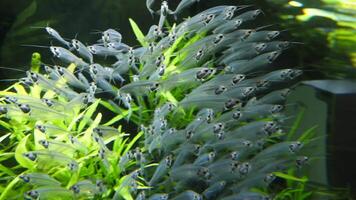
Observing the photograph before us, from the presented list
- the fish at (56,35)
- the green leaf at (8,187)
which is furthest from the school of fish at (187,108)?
the fish at (56,35)

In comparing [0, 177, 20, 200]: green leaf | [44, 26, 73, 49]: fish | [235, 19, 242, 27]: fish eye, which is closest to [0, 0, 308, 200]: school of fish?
[235, 19, 242, 27]: fish eye

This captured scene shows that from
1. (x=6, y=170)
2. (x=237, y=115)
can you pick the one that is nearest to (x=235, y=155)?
(x=237, y=115)

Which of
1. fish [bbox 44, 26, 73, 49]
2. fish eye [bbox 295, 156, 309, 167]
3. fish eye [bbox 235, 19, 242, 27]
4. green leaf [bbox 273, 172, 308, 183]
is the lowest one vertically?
green leaf [bbox 273, 172, 308, 183]

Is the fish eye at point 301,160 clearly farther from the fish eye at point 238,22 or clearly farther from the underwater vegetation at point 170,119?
the fish eye at point 238,22

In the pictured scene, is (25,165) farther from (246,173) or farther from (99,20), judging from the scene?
(246,173)

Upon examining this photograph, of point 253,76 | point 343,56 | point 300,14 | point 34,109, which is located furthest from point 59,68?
point 343,56

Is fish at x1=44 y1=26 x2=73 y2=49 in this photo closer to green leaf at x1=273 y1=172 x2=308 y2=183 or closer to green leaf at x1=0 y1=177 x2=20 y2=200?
green leaf at x1=0 y1=177 x2=20 y2=200

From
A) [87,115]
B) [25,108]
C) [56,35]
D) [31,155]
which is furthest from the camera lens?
[56,35]

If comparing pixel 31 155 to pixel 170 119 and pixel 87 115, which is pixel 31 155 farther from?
pixel 170 119
